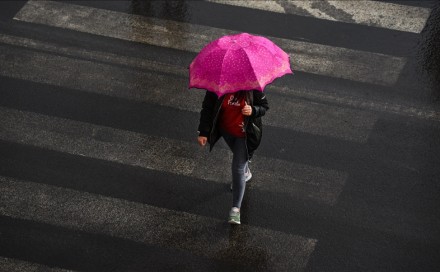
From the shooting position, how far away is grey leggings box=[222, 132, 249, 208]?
27.5ft

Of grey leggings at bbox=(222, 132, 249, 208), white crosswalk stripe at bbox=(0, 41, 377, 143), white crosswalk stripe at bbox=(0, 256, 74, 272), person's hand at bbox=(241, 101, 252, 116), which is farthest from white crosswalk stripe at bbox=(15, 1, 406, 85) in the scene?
white crosswalk stripe at bbox=(0, 256, 74, 272)

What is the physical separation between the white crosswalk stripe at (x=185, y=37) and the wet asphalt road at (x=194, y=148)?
24 millimetres

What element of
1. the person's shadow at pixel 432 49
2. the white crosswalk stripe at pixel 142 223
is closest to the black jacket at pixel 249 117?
the white crosswalk stripe at pixel 142 223

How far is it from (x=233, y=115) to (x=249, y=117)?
0.15 metres

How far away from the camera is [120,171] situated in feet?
30.8

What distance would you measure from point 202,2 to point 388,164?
397 cm

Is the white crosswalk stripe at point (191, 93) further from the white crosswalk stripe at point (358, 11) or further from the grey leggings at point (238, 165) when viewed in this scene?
the grey leggings at point (238, 165)

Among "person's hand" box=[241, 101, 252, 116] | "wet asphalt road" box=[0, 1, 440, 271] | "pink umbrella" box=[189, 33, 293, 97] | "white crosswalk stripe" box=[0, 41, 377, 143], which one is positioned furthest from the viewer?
"white crosswalk stripe" box=[0, 41, 377, 143]

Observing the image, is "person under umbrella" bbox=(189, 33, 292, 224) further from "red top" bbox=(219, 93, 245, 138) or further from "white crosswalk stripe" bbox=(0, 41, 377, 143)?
"white crosswalk stripe" bbox=(0, 41, 377, 143)

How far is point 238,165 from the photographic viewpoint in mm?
8484

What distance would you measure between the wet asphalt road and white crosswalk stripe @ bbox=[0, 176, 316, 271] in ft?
0.05

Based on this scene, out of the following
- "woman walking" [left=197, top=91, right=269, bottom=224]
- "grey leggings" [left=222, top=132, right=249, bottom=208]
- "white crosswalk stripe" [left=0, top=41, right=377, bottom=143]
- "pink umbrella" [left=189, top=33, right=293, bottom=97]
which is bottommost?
"white crosswalk stripe" [left=0, top=41, right=377, bottom=143]

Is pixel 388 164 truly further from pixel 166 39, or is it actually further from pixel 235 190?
pixel 166 39

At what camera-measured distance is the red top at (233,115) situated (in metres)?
8.06
